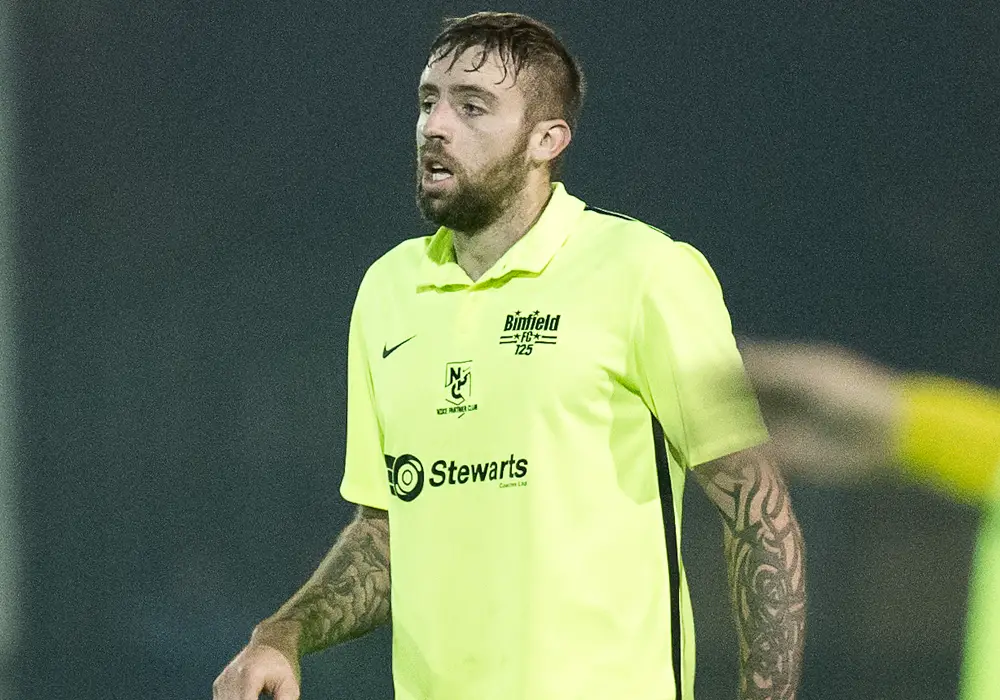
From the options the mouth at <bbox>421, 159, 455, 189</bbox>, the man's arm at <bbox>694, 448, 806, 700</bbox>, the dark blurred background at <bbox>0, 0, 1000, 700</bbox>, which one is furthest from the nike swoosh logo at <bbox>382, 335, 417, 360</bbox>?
the dark blurred background at <bbox>0, 0, 1000, 700</bbox>

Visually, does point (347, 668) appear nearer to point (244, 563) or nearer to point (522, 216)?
point (244, 563)

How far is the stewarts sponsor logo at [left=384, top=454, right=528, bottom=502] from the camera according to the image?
2156 millimetres

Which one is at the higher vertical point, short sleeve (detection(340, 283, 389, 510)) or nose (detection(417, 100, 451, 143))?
nose (detection(417, 100, 451, 143))

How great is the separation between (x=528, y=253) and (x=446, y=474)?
0.35 meters

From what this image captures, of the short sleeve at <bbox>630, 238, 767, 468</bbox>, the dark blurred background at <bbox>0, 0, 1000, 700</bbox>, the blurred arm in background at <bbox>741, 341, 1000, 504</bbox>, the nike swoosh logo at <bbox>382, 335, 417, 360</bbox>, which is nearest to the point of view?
the blurred arm in background at <bbox>741, 341, 1000, 504</bbox>

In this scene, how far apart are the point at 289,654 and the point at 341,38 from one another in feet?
4.47

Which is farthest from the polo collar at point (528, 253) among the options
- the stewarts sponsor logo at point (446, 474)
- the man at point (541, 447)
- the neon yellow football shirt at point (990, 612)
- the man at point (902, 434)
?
the neon yellow football shirt at point (990, 612)

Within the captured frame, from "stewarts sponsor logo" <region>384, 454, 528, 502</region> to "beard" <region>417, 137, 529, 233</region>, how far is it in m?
0.37

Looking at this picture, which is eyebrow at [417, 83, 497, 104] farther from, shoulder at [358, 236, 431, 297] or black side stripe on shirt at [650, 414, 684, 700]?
black side stripe on shirt at [650, 414, 684, 700]

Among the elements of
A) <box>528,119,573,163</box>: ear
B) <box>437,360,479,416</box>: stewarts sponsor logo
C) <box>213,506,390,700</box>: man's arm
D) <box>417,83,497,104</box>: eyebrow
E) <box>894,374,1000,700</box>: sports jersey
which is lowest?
<box>213,506,390,700</box>: man's arm

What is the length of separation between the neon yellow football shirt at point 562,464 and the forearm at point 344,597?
13 centimetres

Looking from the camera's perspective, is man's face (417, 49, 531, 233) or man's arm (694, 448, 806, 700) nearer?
man's arm (694, 448, 806, 700)

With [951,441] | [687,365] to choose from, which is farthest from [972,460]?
[687,365]

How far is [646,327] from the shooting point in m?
2.12
